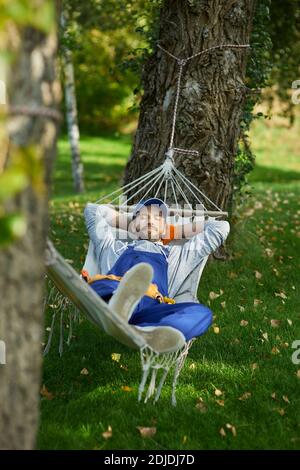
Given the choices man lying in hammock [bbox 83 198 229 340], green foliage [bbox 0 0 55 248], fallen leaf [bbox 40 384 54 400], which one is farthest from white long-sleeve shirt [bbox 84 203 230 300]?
green foliage [bbox 0 0 55 248]

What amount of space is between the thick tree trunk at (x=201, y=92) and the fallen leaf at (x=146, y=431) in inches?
99.0

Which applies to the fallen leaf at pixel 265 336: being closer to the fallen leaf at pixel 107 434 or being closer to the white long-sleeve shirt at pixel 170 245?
the white long-sleeve shirt at pixel 170 245

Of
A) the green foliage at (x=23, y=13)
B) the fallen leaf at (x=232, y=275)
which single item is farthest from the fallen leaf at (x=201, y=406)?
the green foliage at (x=23, y=13)

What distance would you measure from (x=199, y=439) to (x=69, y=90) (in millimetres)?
8727

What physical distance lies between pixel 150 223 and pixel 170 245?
0.71ft

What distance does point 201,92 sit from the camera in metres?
5.29

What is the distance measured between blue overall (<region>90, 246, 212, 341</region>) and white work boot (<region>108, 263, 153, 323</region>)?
0.28 m

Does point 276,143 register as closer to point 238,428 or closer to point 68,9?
point 68,9

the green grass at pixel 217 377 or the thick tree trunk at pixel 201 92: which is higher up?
the thick tree trunk at pixel 201 92

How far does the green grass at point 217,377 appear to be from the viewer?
10.6 ft

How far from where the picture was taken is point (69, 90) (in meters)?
11.1

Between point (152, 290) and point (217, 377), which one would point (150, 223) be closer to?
point (152, 290)

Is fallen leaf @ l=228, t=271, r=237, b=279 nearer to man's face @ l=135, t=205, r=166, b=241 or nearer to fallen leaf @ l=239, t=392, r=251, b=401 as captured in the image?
man's face @ l=135, t=205, r=166, b=241

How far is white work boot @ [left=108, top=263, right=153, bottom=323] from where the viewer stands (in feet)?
10.4
